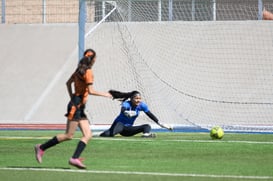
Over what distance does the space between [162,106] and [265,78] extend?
357cm

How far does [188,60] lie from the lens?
29.5 meters

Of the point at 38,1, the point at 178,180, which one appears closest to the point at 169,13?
the point at 38,1

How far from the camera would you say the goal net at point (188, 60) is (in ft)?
92.1

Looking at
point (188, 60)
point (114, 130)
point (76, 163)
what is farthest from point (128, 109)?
point (76, 163)

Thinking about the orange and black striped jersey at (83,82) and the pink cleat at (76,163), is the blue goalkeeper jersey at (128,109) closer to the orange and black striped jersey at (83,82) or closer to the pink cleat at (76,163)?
the orange and black striped jersey at (83,82)

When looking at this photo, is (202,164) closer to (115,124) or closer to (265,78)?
(115,124)

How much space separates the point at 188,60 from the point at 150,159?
14170 millimetres

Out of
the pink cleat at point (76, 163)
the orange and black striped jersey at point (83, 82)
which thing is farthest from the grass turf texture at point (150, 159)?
the orange and black striped jersey at point (83, 82)

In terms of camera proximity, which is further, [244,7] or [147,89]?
[244,7]

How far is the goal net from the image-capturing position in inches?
1105

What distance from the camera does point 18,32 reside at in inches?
1401

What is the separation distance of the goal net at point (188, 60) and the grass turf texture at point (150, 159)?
668cm

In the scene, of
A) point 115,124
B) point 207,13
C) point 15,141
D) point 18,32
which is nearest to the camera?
point 15,141

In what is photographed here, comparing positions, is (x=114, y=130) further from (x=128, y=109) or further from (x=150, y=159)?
(x=150, y=159)
